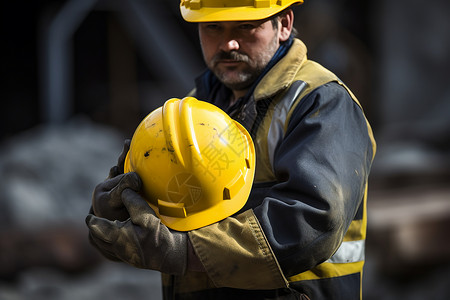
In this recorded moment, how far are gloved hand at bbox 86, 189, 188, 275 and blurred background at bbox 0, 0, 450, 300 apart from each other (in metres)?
3.36

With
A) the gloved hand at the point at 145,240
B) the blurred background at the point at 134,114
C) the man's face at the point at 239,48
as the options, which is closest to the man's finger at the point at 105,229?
the gloved hand at the point at 145,240

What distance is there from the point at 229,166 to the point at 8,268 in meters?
3.68

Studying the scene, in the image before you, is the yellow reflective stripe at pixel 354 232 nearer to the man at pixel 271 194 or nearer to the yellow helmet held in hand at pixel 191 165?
the man at pixel 271 194

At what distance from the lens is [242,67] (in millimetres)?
2643

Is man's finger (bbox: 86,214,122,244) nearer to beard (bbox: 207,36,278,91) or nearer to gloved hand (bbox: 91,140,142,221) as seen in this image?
gloved hand (bbox: 91,140,142,221)

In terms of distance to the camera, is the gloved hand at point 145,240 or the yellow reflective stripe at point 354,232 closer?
the gloved hand at point 145,240

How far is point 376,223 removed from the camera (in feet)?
18.3

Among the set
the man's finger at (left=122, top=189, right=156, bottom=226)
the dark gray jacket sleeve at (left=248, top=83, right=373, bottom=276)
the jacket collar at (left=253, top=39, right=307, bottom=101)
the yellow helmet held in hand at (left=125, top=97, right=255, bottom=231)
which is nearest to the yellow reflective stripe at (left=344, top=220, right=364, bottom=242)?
the dark gray jacket sleeve at (left=248, top=83, right=373, bottom=276)

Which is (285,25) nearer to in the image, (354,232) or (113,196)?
(354,232)

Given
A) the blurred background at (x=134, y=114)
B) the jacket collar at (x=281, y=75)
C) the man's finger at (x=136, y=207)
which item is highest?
the jacket collar at (x=281, y=75)

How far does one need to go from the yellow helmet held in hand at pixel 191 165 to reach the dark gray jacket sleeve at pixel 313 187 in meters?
0.15

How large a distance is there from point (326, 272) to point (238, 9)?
1055mm

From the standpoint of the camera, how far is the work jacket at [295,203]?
7.09 ft

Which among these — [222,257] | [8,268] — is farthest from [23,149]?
[222,257]
